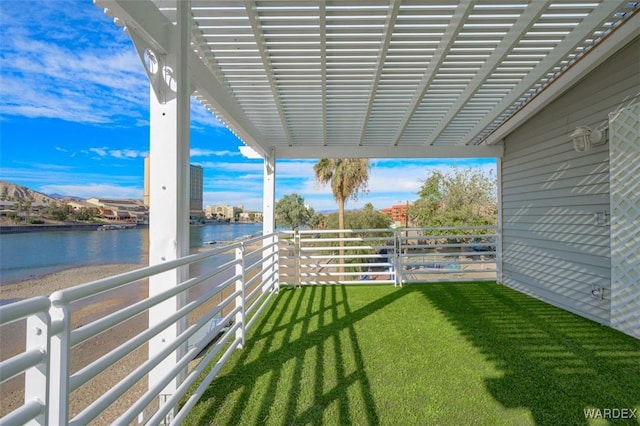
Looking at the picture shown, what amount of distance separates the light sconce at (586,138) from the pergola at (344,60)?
61cm

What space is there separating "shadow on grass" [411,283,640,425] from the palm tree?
27.4 ft

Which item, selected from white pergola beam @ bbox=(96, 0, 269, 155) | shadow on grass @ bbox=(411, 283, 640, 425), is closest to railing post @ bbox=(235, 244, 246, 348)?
white pergola beam @ bbox=(96, 0, 269, 155)

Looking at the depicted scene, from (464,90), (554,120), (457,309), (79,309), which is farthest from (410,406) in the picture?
(79,309)

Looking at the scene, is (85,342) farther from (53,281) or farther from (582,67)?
(582,67)

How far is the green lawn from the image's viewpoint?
2264 mm

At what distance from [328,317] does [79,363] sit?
408 cm

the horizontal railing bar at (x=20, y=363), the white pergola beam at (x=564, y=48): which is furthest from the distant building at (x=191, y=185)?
the white pergola beam at (x=564, y=48)

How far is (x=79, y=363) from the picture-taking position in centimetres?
522

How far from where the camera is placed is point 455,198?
784 inches

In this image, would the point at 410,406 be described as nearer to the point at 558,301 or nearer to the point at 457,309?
the point at 457,309

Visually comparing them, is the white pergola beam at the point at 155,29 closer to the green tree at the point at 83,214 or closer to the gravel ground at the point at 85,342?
the gravel ground at the point at 85,342

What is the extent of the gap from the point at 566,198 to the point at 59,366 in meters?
5.73

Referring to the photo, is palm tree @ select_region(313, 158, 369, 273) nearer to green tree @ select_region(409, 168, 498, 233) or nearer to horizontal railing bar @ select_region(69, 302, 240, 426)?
green tree @ select_region(409, 168, 498, 233)

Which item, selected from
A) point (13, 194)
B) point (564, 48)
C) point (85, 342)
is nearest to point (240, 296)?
point (13, 194)
